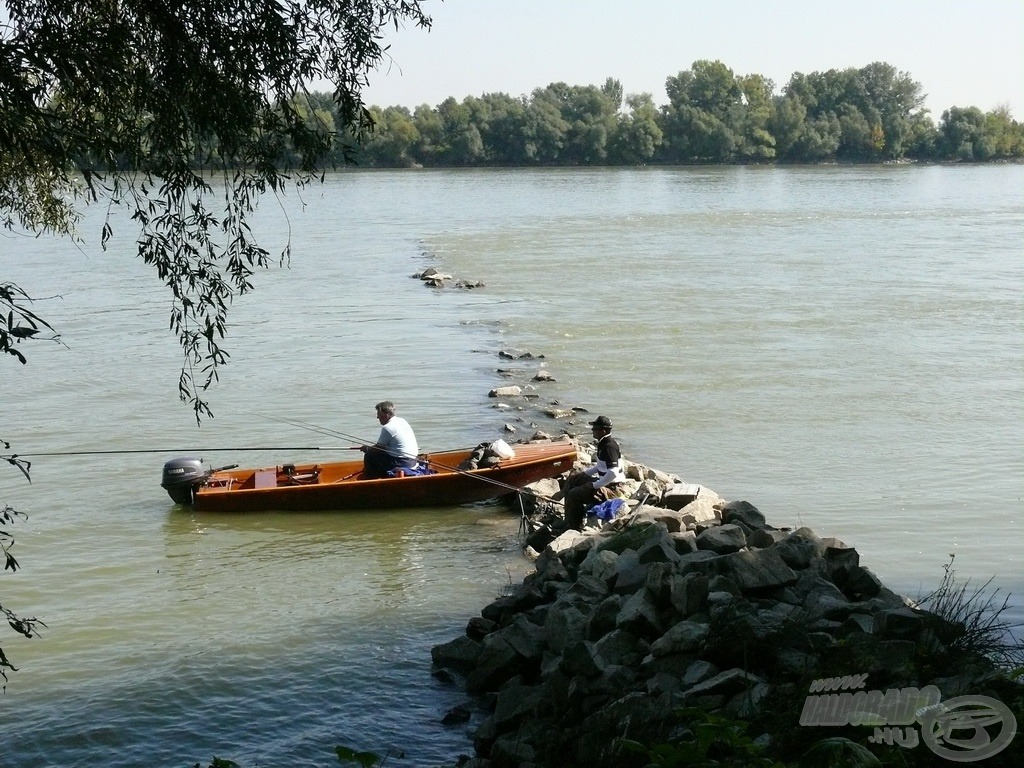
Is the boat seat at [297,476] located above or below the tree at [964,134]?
below

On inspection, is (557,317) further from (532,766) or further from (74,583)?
(532,766)

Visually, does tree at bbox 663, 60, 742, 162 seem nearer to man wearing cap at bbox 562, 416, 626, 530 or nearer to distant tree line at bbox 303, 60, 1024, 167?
distant tree line at bbox 303, 60, 1024, 167

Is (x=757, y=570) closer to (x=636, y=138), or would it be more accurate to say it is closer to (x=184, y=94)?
(x=184, y=94)

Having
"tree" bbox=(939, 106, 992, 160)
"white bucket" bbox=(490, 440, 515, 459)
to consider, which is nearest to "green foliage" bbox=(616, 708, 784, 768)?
"white bucket" bbox=(490, 440, 515, 459)

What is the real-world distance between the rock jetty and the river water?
71 centimetres

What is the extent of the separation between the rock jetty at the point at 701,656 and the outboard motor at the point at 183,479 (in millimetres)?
4863

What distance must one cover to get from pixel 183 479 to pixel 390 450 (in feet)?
7.41

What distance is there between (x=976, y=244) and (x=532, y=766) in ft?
130

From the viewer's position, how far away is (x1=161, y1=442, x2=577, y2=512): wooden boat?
12.5 meters

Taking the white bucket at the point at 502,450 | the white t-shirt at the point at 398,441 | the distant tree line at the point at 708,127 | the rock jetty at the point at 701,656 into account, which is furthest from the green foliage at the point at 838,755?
the distant tree line at the point at 708,127

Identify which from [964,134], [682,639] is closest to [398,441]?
[682,639]

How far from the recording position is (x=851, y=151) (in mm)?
129875

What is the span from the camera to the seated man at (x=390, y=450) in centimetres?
1266

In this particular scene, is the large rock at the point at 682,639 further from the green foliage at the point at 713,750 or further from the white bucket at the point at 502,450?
the white bucket at the point at 502,450
